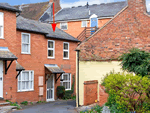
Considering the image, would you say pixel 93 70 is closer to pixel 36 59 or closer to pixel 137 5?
pixel 137 5

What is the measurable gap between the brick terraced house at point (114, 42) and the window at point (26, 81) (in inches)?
221

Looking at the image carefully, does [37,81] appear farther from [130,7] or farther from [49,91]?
[130,7]

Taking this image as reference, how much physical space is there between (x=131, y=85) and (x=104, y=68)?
663 cm

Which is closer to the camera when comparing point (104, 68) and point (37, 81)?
point (104, 68)

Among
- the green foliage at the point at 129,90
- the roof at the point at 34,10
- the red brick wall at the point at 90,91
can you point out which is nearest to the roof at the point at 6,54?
the red brick wall at the point at 90,91

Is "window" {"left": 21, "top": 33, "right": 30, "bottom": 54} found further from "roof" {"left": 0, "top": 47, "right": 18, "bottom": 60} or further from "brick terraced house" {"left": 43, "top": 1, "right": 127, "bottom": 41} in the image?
"brick terraced house" {"left": 43, "top": 1, "right": 127, "bottom": 41}

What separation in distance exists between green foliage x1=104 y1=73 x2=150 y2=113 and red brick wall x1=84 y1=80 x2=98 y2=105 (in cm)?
446

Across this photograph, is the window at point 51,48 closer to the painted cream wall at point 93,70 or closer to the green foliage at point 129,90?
the painted cream wall at point 93,70

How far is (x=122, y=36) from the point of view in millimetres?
17047

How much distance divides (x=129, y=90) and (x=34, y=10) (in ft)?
114

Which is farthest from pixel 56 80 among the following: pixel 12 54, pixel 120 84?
pixel 120 84

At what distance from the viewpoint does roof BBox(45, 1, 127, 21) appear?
37031 mm

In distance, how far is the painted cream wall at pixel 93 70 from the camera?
55.2 feet

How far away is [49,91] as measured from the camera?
2392 cm
